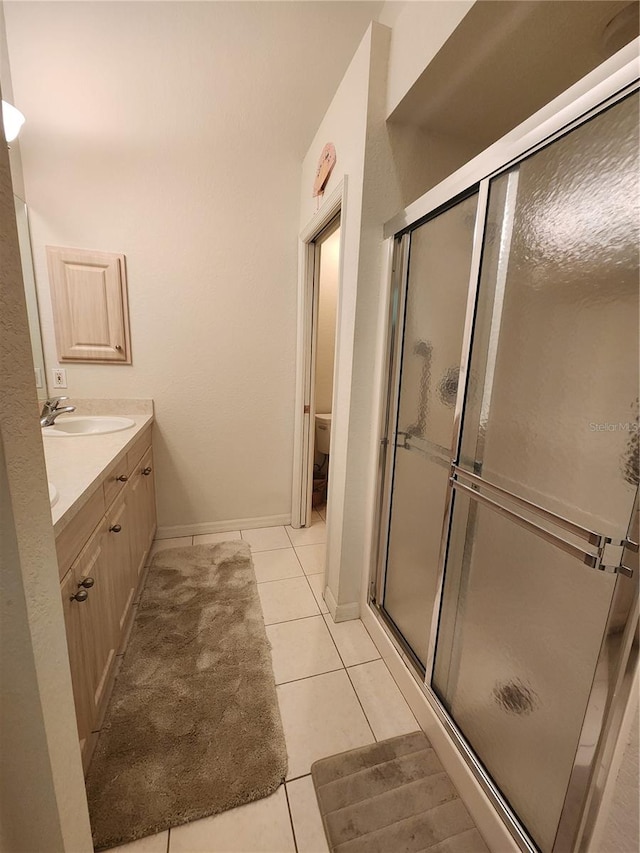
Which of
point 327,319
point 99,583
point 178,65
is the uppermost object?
point 178,65

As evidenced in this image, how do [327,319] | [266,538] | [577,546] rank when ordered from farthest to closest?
[327,319]
[266,538]
[577,546]

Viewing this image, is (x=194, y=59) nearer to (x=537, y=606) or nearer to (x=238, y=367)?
(x=238, y=367)

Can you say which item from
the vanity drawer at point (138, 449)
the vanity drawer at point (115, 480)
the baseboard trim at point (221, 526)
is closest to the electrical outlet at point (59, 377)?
the vanity drawer at point (138, 449)

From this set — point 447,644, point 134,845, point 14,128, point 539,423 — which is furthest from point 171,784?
point 14,128

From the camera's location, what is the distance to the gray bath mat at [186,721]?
1.02 metres

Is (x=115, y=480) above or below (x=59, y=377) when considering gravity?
below

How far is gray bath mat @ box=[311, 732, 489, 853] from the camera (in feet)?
3.14

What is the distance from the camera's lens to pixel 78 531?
1023mm

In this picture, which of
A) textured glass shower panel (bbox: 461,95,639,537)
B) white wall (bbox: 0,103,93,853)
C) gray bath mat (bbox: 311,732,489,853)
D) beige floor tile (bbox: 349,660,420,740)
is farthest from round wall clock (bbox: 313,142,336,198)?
gray bath mat (bbox: 311,732,489,853)

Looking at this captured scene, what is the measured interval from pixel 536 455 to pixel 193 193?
2309 millimetres

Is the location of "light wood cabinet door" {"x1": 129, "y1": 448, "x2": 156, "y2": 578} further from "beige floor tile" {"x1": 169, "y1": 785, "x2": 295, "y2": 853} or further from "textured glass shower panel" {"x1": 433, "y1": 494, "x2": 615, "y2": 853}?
"textured glass shower panel" {"x1": 433, "y1": 494, "x2": 615, "y2": 853}

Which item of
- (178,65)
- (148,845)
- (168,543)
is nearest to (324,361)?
(168,543)

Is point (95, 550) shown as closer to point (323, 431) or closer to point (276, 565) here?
point (276, 565)

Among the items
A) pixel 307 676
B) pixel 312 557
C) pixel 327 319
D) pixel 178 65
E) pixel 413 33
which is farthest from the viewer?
pixel 327 319
